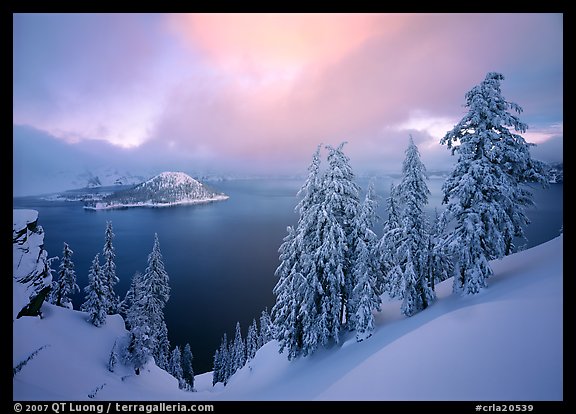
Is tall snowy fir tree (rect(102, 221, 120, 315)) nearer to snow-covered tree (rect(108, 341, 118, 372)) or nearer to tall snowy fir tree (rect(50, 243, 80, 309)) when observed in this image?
tall snowy fir tree (rect(50, 243, 80, 309))

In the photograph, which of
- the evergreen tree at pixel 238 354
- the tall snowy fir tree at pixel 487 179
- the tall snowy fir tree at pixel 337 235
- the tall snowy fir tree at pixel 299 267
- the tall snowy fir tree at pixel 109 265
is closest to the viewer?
the tall snowy fir tree at pixel 487 179

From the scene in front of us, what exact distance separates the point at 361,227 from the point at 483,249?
524cm

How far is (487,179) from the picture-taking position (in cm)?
909

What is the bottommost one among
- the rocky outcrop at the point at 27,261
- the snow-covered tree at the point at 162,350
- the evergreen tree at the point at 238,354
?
the evergreen tree at the point at 238,354

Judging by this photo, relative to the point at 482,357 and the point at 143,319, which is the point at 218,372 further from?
the point at 482,357

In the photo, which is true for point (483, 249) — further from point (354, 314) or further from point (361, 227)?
point (354, 314)

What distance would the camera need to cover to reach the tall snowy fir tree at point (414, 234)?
11.3 meters

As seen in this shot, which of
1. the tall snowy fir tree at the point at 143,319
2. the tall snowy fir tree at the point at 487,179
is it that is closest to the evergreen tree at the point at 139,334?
the tall snowy fir tree at the point at 143,319

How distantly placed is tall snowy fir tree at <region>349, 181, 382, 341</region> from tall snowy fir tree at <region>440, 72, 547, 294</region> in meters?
3.43

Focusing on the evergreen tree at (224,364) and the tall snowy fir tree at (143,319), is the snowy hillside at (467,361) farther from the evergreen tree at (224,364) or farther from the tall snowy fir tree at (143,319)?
the evergreen tree at (224,364)

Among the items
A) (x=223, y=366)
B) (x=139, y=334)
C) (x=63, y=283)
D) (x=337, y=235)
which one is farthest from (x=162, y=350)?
(x=337, y=235)

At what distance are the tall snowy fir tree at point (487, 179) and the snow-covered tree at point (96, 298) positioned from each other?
33216mm
